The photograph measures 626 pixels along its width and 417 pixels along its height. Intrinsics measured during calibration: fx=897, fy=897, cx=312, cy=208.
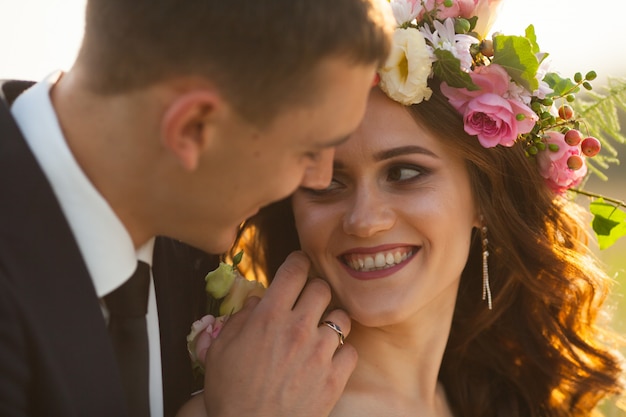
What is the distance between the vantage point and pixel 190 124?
2512 mm

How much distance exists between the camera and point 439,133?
3.58 meters

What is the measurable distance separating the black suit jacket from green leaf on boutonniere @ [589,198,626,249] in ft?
8.12

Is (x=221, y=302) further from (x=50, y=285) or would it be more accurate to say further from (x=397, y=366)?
(x=50, y=285)

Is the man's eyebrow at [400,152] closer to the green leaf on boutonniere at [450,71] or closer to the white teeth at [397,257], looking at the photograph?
the green leaf on boutonniere at [450,71]

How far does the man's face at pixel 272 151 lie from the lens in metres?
2.59

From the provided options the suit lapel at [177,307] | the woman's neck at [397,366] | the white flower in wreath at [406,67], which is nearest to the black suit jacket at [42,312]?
the suit lapel at [177,307]

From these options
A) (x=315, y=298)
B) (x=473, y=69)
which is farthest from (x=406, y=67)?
(x=315, y=298)

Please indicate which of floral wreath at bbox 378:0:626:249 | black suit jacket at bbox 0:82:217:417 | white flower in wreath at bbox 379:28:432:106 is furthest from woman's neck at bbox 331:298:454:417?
black suit jacket at bbox 0:82:217:417

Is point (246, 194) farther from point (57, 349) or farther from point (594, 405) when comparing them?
point (594, 405)

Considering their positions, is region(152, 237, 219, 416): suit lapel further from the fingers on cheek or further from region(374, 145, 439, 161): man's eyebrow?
region(374, 145, 439, 161): man's eyebrow

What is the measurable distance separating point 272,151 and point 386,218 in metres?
0.94

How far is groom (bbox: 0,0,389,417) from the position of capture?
8.02 feet

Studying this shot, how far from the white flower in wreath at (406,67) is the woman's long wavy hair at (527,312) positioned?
29.8 inches

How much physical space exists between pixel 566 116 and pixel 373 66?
1.48 m
